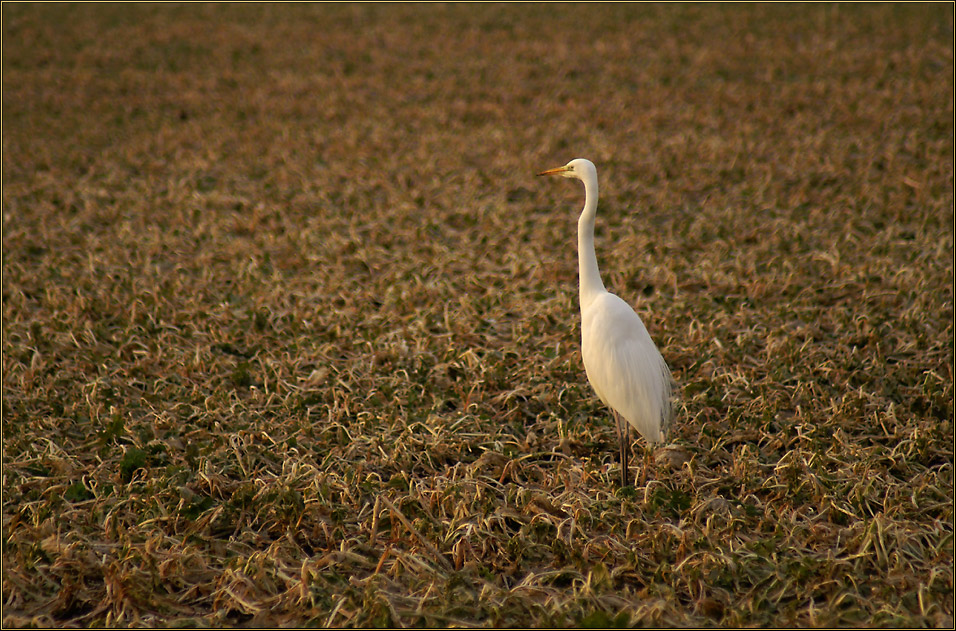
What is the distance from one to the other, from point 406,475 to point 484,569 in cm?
81

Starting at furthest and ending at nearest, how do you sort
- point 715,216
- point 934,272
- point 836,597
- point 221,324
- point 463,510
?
point 715,216
point 934,272
point 221,324
point 463,510
point 836,597

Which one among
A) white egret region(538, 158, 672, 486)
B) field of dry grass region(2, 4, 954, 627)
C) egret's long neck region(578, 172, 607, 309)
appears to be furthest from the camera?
egret's long neck region(578, 172, 607, 309)

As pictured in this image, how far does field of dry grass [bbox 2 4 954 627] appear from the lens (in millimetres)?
3207

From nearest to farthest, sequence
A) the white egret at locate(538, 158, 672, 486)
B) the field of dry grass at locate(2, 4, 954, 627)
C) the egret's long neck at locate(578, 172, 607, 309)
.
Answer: the field of dry grass at locate(2, 4, 954, 627), the white egret at locate(538, 158, 672, 486), the egret's long neck at locate(578, 172, 607, 309)

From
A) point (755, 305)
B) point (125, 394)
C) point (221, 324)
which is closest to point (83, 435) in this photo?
point (125, 394)

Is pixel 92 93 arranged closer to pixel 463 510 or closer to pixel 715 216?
pixel 715 216

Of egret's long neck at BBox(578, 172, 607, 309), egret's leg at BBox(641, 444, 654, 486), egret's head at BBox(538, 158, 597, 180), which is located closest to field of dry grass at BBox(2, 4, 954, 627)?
egret's leg at BBox(641, 444, 654, 486)

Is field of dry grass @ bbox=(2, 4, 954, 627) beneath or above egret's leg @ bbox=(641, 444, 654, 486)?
above

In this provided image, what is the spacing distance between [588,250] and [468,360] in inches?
60.1

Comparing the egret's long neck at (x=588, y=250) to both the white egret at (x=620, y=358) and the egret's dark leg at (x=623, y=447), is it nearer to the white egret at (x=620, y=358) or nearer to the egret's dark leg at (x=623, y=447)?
the white egret at (x=620, y=358)

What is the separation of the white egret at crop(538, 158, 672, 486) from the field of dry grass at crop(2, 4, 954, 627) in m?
0.33

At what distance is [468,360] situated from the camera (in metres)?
5.09

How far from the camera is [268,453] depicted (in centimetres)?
420

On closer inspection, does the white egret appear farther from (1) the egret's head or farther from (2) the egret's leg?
(2) the egret's leg
